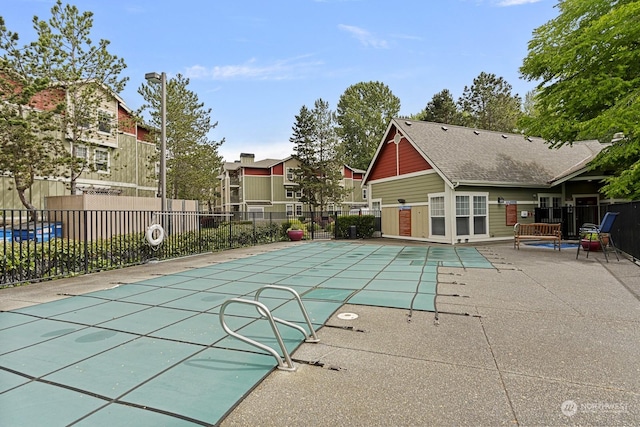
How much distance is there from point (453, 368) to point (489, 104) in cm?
4542

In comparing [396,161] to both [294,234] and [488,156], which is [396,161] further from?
[294,234]

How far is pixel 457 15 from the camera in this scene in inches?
400

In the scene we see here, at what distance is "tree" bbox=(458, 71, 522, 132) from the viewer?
1547 inches

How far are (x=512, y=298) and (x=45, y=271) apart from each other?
9.75 meters

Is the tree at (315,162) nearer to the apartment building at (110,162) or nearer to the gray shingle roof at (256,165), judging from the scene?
the gray shingle roof at (256,165)

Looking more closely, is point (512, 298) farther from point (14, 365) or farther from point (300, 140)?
point (300, 140)

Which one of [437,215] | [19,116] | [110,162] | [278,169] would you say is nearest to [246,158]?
[278,169]

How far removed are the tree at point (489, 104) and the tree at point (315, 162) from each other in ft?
58.7

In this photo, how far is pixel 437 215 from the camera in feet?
51.3

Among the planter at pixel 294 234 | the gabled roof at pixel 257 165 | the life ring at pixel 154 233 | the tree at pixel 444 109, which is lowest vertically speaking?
the planter at pixel 294 234

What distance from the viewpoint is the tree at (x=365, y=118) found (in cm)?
4672

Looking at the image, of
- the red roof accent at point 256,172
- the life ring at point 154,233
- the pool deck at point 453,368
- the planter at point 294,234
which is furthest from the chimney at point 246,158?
the pool deck at point 453,368

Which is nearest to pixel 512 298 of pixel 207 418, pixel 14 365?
pixel 207 418

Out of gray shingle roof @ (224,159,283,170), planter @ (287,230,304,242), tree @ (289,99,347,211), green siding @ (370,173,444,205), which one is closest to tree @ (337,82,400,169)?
tree @ (289,99,347,211)
